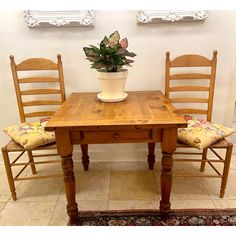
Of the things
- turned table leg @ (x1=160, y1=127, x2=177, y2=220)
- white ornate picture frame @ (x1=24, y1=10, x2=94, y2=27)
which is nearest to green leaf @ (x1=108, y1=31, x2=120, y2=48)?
white ornate picture frame @ (x1=24, y1=10, x2=94, y2=27)

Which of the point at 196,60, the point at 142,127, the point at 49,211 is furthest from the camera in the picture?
the point at 196,60

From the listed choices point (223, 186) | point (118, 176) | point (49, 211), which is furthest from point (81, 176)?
point (223, 186)

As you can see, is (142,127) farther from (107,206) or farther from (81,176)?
(81,176)

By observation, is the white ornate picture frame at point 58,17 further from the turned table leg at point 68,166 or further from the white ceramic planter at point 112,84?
the turned table leg at point 68,166

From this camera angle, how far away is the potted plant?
1302 mm

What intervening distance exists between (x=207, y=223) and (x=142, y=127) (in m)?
0.84

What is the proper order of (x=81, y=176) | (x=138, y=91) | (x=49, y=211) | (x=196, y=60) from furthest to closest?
(x=81, y=176) → (x=138, y=91) → (x=196, y=60) → (x=49, y=211)

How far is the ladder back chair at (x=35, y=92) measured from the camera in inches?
64.1

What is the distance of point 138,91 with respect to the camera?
181 cm

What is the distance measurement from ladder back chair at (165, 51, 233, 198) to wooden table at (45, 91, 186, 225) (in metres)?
0.33

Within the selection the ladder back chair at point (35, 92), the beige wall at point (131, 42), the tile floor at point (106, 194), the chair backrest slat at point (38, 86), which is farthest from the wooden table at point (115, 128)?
the beige wall at point (131, 42)

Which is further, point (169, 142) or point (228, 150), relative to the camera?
point (228, 150)

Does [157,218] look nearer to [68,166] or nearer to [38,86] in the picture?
[68,166]

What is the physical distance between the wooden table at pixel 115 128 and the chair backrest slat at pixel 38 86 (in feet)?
1.45
